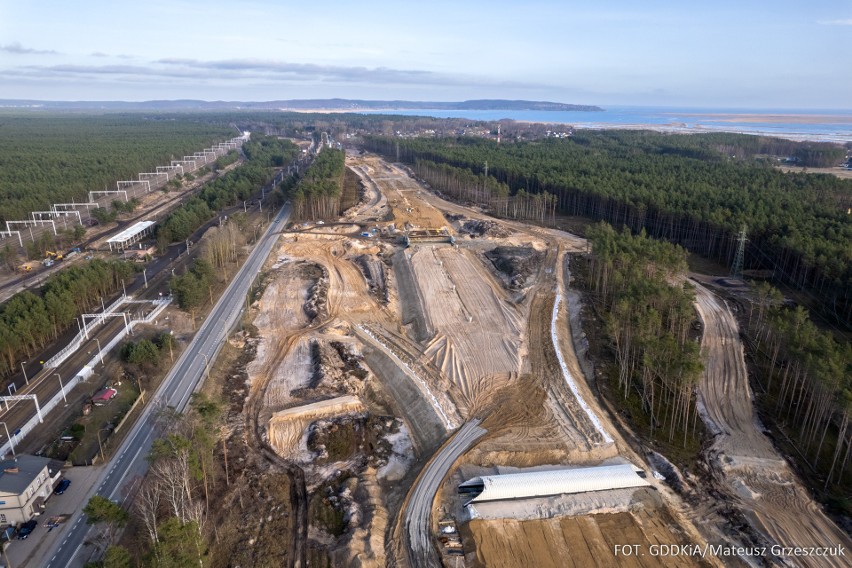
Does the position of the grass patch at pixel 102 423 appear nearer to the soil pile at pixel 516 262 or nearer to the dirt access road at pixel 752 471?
the dirt access road at pixel 752 471

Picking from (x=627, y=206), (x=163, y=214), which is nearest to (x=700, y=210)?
(x=627, y=206)

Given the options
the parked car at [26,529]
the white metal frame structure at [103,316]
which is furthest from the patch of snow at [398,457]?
the white metal frame structure at [103,316]

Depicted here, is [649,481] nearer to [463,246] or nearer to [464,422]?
[464,422]

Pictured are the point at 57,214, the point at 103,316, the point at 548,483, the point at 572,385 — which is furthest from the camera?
the point at 57,214

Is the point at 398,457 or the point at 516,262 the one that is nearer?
the point at 398,457

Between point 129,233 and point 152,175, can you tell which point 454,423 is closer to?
point 129,233

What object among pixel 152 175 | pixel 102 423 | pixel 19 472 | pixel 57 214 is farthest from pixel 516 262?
pixel 152 175
